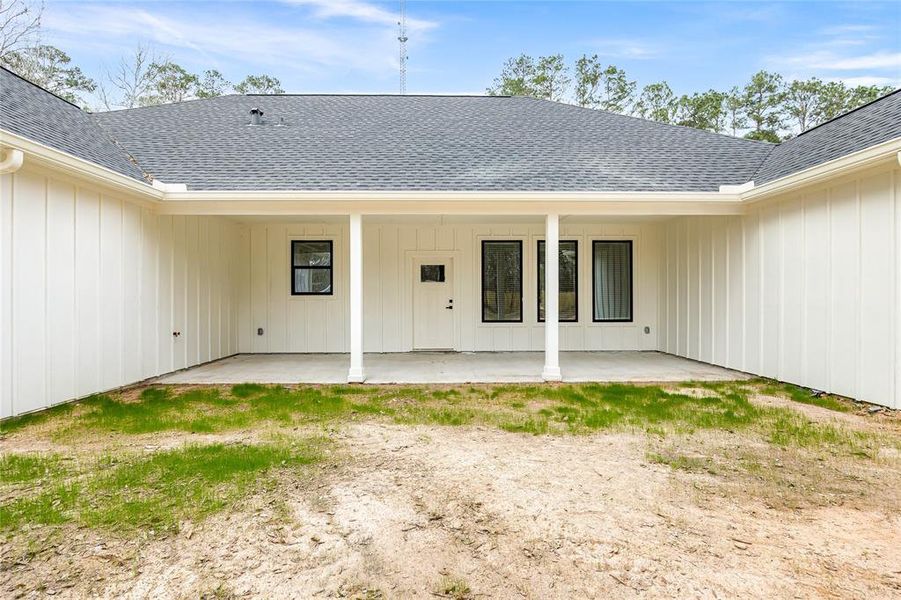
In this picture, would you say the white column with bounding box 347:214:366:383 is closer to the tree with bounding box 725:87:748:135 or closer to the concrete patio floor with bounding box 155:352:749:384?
the concrete patio floor with bounding box 155:352:749:384

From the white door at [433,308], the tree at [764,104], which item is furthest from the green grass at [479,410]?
the tree at [764,104]

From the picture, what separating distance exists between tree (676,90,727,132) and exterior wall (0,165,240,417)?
2016cm

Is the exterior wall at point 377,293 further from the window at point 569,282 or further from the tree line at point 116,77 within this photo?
the tree line at point 116,77

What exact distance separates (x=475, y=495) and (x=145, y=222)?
6.27 metres

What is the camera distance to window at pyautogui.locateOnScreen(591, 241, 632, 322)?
31.3 ft

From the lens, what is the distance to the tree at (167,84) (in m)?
18.9

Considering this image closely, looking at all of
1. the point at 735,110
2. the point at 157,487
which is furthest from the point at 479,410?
the point at 735,110

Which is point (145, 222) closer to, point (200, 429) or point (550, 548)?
point (200, 429)

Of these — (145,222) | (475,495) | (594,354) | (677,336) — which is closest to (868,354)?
(677,336)

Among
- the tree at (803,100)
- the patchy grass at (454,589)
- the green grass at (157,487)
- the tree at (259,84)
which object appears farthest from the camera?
the tree at (259,84)

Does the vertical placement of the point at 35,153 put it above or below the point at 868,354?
above

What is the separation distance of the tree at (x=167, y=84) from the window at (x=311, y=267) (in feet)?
48.8

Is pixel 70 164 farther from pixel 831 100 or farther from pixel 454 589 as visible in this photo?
pixel 831 100

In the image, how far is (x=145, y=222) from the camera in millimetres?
6605
